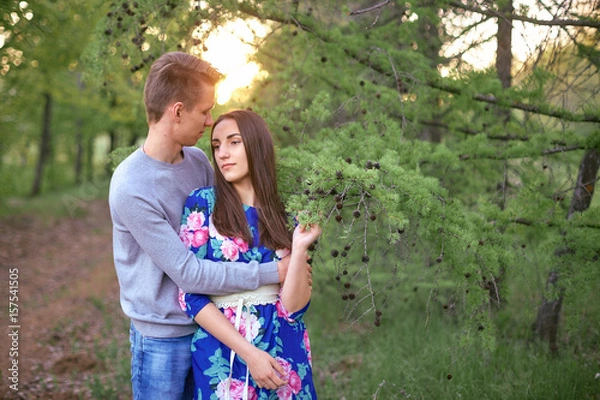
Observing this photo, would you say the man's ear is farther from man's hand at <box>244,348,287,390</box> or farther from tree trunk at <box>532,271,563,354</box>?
tree trunk at <box>532,271,563,354</box>

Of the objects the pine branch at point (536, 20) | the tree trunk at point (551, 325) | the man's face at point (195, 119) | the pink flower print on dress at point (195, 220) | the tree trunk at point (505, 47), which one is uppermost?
the tree trunk at point (505, 47)

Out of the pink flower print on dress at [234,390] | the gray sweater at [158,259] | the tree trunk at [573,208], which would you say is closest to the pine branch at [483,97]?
the tree trunk at [573,208]

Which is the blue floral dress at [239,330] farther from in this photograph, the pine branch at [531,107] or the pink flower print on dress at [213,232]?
the pine branch at [531,107]

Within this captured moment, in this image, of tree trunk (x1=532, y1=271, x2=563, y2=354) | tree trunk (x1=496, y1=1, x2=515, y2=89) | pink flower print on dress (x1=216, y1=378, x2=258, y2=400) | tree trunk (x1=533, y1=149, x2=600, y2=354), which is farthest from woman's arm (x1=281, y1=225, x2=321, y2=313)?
tree trunk (x1=532, y1=271, x2=563, y2=354)

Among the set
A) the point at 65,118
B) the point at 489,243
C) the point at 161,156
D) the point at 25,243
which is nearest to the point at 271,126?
the point at 161,156

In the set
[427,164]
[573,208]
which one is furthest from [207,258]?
[573,208]

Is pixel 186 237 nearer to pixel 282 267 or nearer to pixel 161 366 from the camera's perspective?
pixel 282 267

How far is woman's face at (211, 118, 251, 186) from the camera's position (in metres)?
2.48

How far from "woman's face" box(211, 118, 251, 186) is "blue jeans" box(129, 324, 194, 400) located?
31.1 inches

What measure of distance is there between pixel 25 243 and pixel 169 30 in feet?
31.9

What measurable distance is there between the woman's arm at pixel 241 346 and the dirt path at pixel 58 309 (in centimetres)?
273

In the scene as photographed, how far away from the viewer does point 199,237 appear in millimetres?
2391

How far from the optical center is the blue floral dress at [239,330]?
2354mm

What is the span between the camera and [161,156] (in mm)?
2531
